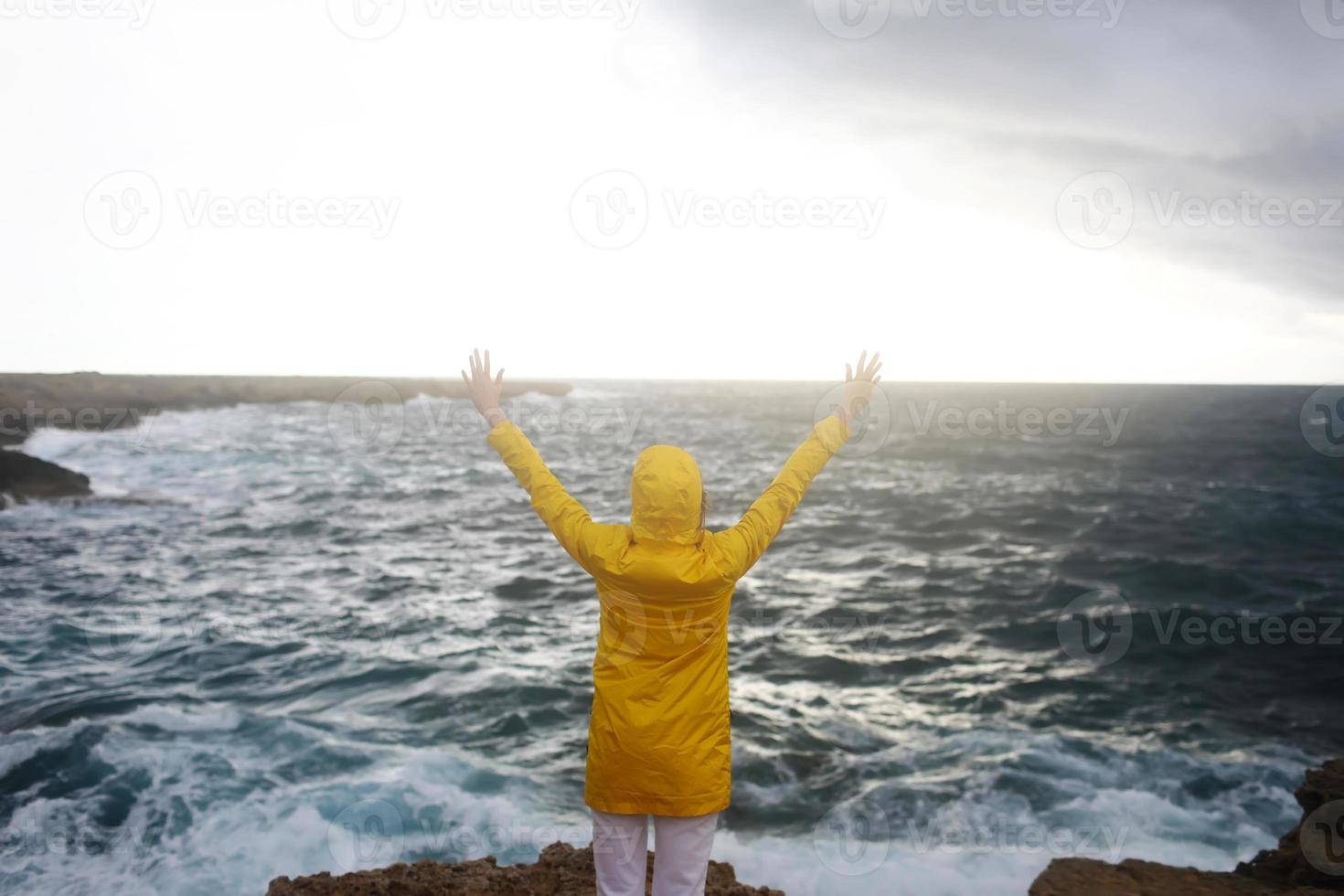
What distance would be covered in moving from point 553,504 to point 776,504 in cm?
84

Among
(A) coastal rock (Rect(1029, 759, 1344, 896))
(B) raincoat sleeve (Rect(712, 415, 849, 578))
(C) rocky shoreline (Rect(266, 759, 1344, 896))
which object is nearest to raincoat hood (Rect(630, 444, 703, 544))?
(B) raincoat sleeve (Rect(712, 415, 849, 578))

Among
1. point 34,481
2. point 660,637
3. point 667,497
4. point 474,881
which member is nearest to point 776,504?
point 667,497

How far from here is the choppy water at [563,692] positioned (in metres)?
6.39

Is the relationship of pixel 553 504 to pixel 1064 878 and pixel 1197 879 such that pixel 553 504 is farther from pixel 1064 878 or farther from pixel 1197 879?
pixel 1197 879

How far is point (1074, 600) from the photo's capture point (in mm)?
15352

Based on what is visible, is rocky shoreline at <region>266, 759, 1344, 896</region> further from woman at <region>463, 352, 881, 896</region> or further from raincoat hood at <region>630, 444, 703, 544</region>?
raincoat hood at <region>630, 444, 703, 544</region>

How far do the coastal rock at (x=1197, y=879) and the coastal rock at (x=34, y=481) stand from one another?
1039 inches

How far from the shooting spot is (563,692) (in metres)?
9.83

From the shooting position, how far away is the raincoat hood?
8.41 feet

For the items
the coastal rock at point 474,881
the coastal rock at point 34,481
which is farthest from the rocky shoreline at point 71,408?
the coastal rock at point 474,881

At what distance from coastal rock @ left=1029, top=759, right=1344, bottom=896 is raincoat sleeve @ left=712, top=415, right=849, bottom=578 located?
3821mm

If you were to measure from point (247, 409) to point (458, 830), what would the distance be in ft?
254

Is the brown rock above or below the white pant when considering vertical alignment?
below

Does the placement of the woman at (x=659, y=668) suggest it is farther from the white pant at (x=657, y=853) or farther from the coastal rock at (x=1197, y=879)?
the coastal rock at (x=1197, y=879)
